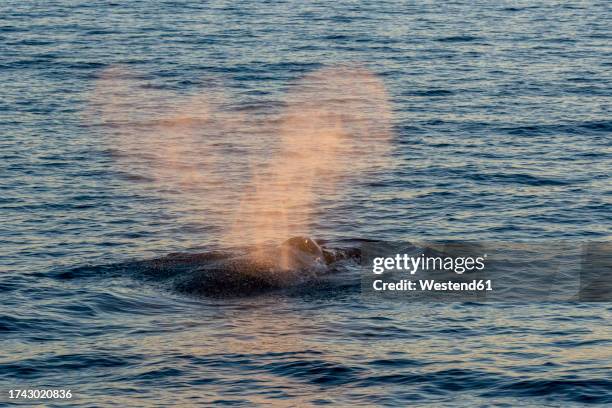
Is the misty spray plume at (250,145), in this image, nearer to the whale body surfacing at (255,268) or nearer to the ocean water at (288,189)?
the ocean water at (288,189)

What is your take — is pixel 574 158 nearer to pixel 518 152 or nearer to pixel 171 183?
pixel 518 152

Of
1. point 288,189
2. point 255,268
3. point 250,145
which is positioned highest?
point 250,145

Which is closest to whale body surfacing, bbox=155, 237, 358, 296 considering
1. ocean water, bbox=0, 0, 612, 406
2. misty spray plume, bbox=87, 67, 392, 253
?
ocean water, bbox=0, 0, 612, 406

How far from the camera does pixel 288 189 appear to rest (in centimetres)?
7300

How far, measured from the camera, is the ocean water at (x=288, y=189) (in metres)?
46.4

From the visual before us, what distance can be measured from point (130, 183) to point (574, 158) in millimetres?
25307

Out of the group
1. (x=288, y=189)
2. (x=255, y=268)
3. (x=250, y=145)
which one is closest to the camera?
(x=255, y=268)

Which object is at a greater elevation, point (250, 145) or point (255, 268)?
point (250, 145)

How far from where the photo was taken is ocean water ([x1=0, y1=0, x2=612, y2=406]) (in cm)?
4644

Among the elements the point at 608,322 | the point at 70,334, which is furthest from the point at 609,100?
the point at 70,334

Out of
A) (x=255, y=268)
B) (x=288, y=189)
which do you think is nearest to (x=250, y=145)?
(x=288, y=189)

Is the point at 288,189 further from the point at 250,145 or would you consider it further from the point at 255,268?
the point at 255,268

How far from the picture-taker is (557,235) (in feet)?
205

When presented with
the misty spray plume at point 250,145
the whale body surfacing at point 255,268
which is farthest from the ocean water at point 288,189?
the whale body surfacing at point 255,268
